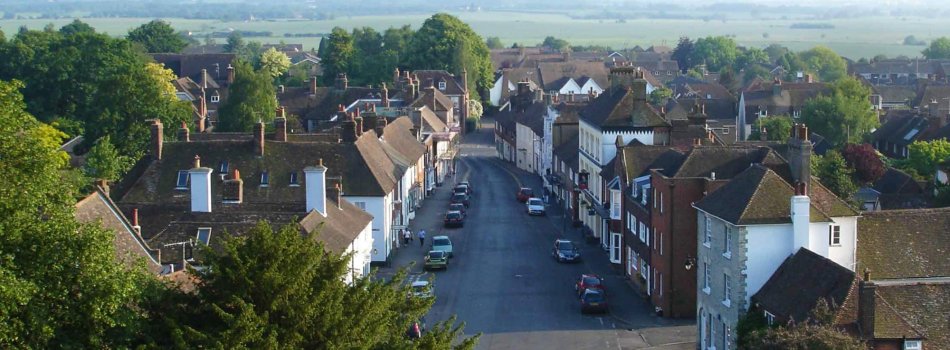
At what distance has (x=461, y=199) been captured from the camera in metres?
81.7

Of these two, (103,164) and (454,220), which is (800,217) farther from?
(103,164)

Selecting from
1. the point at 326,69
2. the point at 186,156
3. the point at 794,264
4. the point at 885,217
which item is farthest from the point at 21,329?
the point at 326,69

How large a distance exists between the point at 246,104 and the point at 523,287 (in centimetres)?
3905

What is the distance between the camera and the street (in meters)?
46.6

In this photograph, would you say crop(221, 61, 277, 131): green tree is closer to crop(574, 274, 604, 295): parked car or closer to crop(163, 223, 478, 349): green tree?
crop(574, 274, 604, 295): parked car

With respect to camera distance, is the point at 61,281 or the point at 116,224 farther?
the point at 116,224

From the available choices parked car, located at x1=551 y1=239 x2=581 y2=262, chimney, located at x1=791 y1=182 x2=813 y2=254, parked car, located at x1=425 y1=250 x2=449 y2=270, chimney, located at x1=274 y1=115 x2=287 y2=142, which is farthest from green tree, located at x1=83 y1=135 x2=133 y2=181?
chimney, located at x1=791 y1=182 x2=813 y2=254

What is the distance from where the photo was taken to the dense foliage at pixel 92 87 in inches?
3258

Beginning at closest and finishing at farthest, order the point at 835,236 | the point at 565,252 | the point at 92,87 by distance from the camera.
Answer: the point at 835,236 < the point at 565,252 < the point at 92,87

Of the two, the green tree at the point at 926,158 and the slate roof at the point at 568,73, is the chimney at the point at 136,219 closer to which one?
the green tree at the point at 926,158

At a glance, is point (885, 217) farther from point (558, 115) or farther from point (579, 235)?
Result: point (558, 115)

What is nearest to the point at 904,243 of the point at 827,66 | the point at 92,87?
the point at 92,87

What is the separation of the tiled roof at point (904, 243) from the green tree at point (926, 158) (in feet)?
112

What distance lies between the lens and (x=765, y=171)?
42.4m
